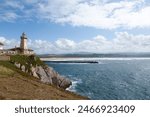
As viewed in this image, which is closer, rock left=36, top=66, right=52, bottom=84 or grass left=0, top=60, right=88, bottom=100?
grass left=0, top=60, right=88, bottom=100

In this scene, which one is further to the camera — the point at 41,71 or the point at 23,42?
the point at 23,42

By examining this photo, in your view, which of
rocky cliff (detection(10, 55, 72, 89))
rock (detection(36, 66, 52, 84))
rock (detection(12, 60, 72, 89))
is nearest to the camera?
rocky cliff (detection(10, 55, 72, 89))

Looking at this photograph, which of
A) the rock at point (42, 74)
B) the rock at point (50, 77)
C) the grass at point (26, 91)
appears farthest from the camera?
the rock at point (50, 77)

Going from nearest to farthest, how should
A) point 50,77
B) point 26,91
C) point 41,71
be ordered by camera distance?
point 26,91 → point 41,71 → point 50,77

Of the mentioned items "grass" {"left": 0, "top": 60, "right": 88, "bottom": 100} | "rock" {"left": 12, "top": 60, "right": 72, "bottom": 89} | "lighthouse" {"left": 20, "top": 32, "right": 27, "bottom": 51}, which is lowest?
"rock" {"left": 12, "top": 60, "right": 72, "bottom": 89}

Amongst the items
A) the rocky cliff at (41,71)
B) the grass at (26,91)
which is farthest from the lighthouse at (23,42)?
the grass at (26,91)

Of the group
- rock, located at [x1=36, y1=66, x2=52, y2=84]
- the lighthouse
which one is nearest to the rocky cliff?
rock, located at [x1=36, y1=66, x2=52, y2=84]

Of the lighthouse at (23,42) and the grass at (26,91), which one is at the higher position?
the lighthouse at (23,42)

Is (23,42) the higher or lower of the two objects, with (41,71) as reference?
higher

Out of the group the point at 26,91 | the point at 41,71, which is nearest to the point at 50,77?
the point at 41,71

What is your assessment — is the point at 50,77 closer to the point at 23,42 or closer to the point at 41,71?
the point at 41,71

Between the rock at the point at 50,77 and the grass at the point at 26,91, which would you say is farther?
the rock at the point at 50,77

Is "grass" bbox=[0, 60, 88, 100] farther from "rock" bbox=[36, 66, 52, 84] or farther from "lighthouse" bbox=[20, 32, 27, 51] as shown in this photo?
"lighthouse" bbox=[20, 32, 27, 51]

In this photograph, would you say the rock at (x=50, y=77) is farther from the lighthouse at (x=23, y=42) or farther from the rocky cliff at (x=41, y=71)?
the lighthouse at (x=23, y=42)
